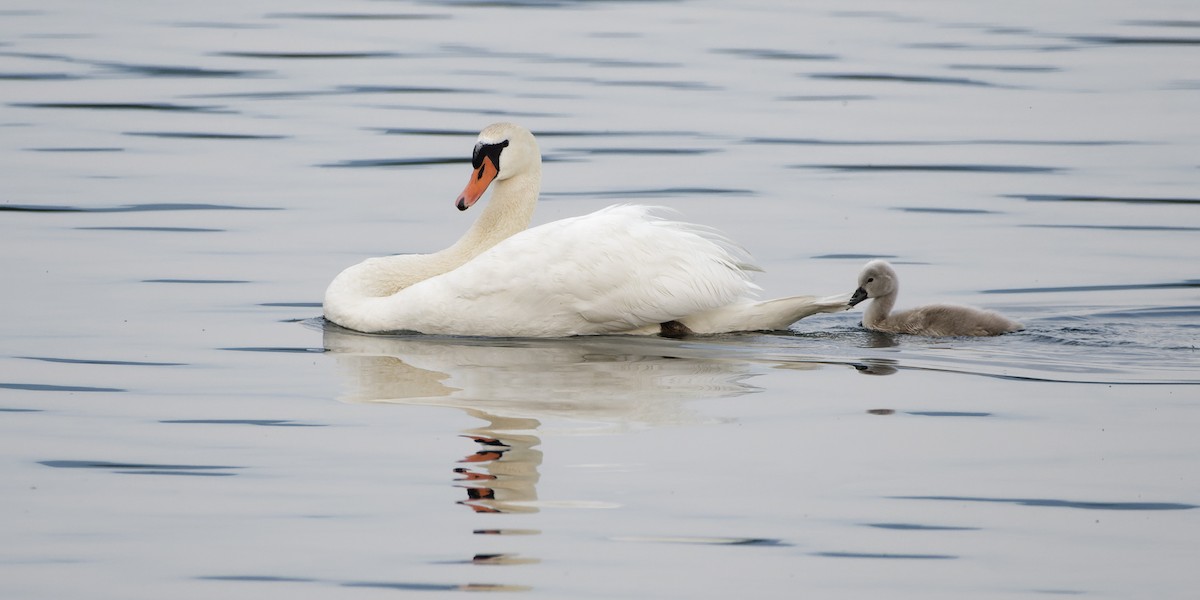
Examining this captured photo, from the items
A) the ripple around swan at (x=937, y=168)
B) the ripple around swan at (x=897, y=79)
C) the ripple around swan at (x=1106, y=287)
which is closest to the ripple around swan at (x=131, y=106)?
the ripple around swan at (x=937, y=168)

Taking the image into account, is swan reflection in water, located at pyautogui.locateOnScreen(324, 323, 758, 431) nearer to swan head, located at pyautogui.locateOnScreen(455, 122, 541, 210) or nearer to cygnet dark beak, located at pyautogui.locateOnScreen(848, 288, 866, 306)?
cygnet dark beak, located at pyautogui.locateOnScreen(848, 288, 866, 306)

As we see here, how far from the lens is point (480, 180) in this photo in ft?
37.8

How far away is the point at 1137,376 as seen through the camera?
957 centimetres

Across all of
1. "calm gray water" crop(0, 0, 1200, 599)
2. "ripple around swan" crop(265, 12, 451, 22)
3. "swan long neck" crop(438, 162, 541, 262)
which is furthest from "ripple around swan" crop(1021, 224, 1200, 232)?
"ripple around swan" crop(265, 12, 451, 22)

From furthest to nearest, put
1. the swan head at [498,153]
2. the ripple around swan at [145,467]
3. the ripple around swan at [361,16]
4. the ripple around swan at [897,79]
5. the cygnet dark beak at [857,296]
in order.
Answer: the ripple around swan at [361,16], the ripple around swan at [897,79], the swan head at [498,153], the cygnet dark beak at [857,296], the ripple around swan at [145,467]

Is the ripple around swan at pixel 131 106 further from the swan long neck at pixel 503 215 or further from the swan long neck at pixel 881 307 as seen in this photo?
the swan long neck at pixel 881 307

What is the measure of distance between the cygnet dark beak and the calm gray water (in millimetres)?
208

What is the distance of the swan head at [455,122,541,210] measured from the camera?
452 inches

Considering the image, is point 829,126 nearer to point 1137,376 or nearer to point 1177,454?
point 1137,376

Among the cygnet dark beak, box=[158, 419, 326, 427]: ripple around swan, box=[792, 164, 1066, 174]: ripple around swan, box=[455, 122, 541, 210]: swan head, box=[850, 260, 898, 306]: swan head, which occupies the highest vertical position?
box=[792, 164, 1066, 174]: ripple around swan

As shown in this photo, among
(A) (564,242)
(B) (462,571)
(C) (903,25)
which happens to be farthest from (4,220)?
(C) (903,25)

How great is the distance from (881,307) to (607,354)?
64.7 inches

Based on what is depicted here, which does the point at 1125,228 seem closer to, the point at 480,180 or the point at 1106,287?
the point at 1106,287

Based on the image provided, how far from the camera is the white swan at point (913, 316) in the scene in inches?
417
